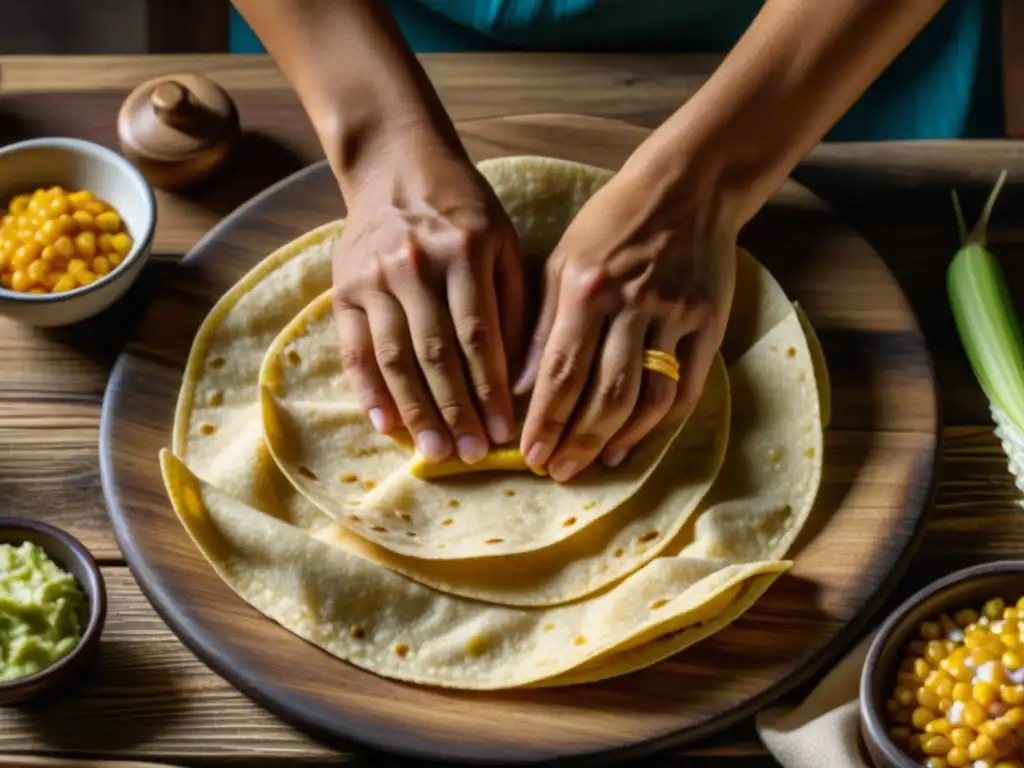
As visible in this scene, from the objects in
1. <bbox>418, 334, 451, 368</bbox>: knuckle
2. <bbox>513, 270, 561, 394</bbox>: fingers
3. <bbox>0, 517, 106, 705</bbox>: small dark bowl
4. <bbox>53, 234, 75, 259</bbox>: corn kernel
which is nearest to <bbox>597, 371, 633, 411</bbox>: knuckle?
<bbox>513, 270, 561, 394</bbox>: fingers

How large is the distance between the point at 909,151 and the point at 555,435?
2.68 feet

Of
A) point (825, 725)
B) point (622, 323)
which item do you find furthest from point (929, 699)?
point (622, 323)

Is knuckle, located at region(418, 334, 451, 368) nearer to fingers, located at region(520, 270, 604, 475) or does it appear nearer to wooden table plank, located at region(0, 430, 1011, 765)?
fingers, located at region(520, 270, 604, 475)

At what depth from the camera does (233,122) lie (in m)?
1.90

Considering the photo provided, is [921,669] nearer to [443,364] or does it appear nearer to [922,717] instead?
[922,717]

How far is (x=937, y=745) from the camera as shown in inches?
53.0

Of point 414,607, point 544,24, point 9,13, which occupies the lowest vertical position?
point 9,13

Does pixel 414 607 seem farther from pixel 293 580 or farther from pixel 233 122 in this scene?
pixel 233 122

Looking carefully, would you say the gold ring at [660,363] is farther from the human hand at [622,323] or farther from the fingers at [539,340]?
the fingers at [539,340]

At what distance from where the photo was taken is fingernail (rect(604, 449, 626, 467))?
1613mm

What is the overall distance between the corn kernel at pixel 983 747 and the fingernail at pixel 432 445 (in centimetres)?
71

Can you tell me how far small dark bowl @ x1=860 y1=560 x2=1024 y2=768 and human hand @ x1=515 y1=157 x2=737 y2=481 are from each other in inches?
15.4

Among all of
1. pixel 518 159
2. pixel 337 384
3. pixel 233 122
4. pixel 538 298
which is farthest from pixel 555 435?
pixel 233 122

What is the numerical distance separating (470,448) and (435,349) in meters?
0.14
